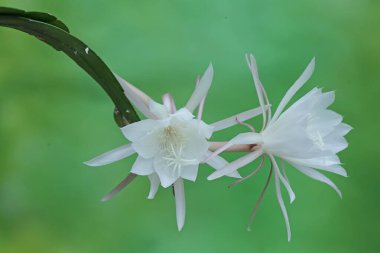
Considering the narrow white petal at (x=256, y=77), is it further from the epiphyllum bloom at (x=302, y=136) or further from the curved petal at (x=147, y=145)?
the curved petal at (x=147, y=145)

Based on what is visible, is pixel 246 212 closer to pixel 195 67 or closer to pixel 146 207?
pixel 146 207

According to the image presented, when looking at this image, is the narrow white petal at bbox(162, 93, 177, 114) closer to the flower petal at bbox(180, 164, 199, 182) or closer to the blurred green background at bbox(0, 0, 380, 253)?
the flower petal at bbox(180, 164, 199, 182)

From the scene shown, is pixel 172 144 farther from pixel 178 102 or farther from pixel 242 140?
pixel 178 102

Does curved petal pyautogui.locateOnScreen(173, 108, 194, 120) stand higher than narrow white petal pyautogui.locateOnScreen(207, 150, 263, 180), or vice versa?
curved petal pyautogui.locateOnScreen(173, 108, 194, 120)

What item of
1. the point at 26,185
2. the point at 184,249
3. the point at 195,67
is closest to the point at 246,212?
the point at 184,249

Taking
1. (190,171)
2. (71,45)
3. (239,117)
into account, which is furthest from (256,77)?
(71,45)

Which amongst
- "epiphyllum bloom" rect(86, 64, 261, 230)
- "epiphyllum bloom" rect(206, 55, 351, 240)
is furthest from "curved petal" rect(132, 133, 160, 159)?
"epiphyllum bloom" rect(206, 55, 351, 240)
